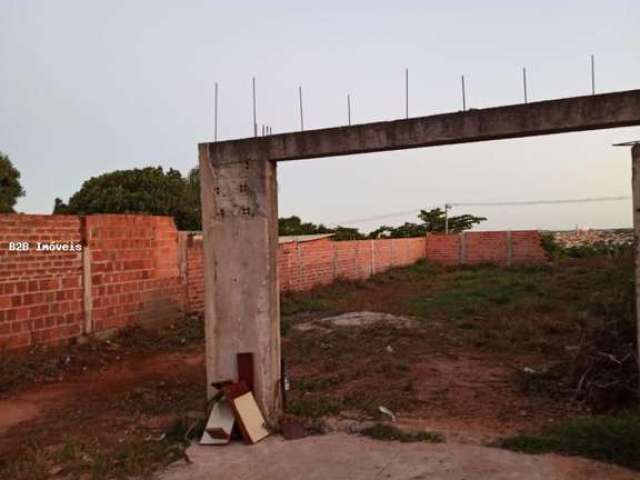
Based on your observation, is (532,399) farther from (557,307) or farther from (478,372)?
(557,307)

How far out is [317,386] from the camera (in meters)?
6.33

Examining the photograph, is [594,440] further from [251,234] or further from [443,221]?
[443,221]

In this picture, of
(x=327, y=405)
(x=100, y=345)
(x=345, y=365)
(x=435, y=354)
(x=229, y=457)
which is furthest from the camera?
(x=100, y=345)

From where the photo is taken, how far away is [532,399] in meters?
5.64

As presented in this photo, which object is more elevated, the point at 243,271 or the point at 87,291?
the point at 243,271

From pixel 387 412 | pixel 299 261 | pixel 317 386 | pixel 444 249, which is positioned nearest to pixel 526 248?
pixel 444 249

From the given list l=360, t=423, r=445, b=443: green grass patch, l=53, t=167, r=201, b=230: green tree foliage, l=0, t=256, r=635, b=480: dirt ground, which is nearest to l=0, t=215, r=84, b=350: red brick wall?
l=0, t=256, r=635, b=480: dirt ground

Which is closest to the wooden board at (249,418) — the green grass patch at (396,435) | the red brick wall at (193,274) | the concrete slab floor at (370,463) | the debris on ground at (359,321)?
the concrete slab floor at (370,463)

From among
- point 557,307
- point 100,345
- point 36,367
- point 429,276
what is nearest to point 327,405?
point 36,367

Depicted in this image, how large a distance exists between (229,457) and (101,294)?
593 centimetres

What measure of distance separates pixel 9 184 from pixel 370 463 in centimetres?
2177

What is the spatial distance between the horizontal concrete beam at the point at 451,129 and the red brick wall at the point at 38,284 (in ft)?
14.5

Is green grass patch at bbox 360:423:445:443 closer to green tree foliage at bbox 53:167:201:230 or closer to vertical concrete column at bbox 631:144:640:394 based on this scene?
vertical concrete column at bbox 631:144:640:394

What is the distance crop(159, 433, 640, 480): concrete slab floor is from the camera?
12.2ft
